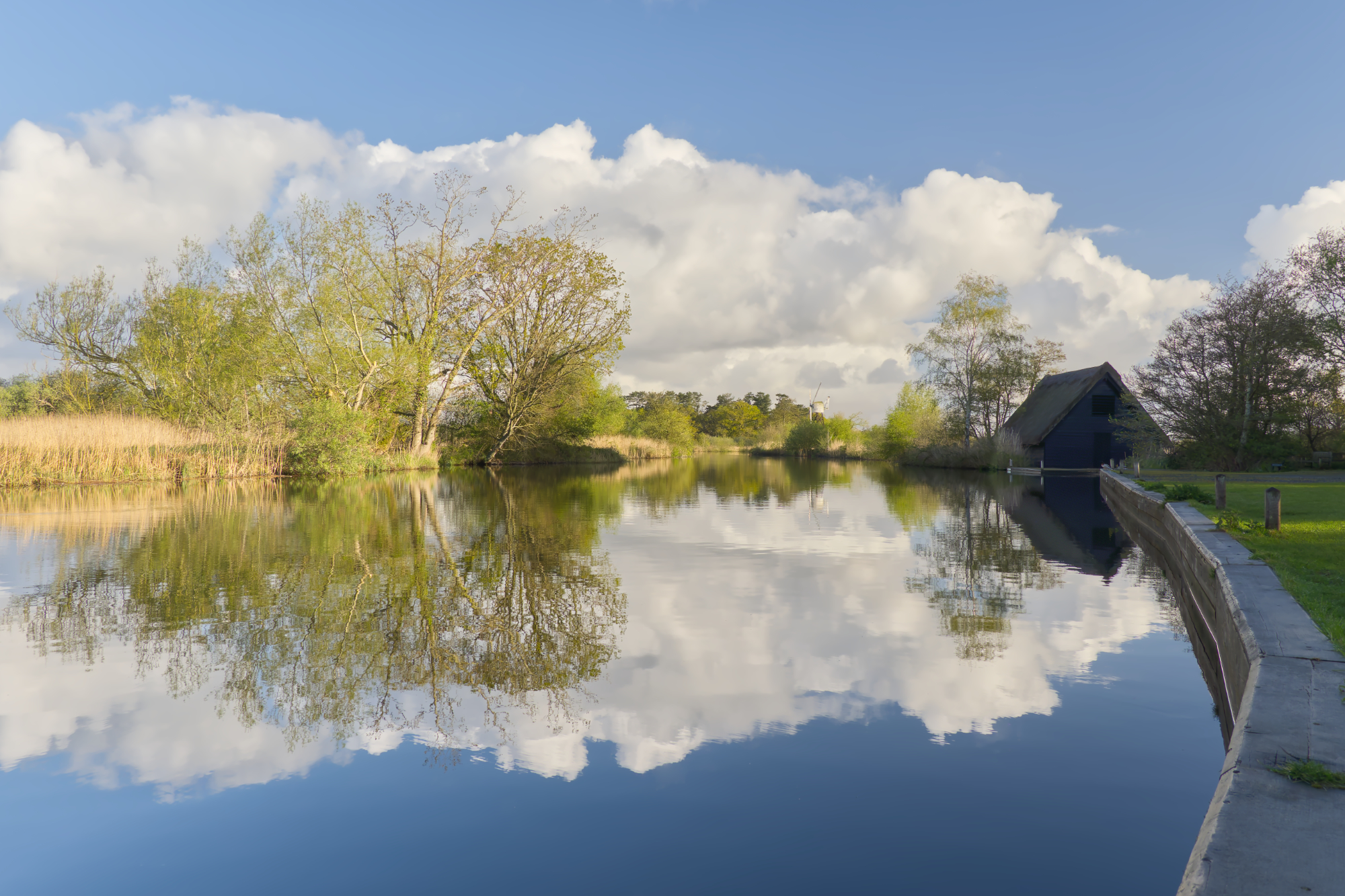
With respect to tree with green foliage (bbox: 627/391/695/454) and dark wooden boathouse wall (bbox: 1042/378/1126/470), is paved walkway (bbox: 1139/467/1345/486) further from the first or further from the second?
tree with green foliage (bbox: 627/391/695/454)

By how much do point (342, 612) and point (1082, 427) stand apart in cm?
3874

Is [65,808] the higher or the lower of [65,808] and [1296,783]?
the lower

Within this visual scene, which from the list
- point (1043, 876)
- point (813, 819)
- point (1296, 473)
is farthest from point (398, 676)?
point (1296, 473)

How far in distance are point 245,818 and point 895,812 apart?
2.71m

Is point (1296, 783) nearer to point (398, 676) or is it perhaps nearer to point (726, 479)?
point (398, 676)

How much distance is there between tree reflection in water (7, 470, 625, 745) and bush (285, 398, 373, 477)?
42.2 feet

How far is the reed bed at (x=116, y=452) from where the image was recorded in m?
20.1

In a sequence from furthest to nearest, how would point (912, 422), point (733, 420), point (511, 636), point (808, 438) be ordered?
point (733, 420)
point (808, 438)
point (912, 422)
point (511, 636)

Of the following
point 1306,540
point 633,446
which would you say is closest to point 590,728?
point 1306,540

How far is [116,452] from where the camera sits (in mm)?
21547

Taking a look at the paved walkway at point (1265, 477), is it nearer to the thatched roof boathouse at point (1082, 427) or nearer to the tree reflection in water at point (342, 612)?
the thatched roof boathouse at point (1082, 427)

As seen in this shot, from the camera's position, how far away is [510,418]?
1412 inches

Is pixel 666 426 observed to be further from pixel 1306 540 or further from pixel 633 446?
pixel 1306 540

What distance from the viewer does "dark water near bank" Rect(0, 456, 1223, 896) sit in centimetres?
285
